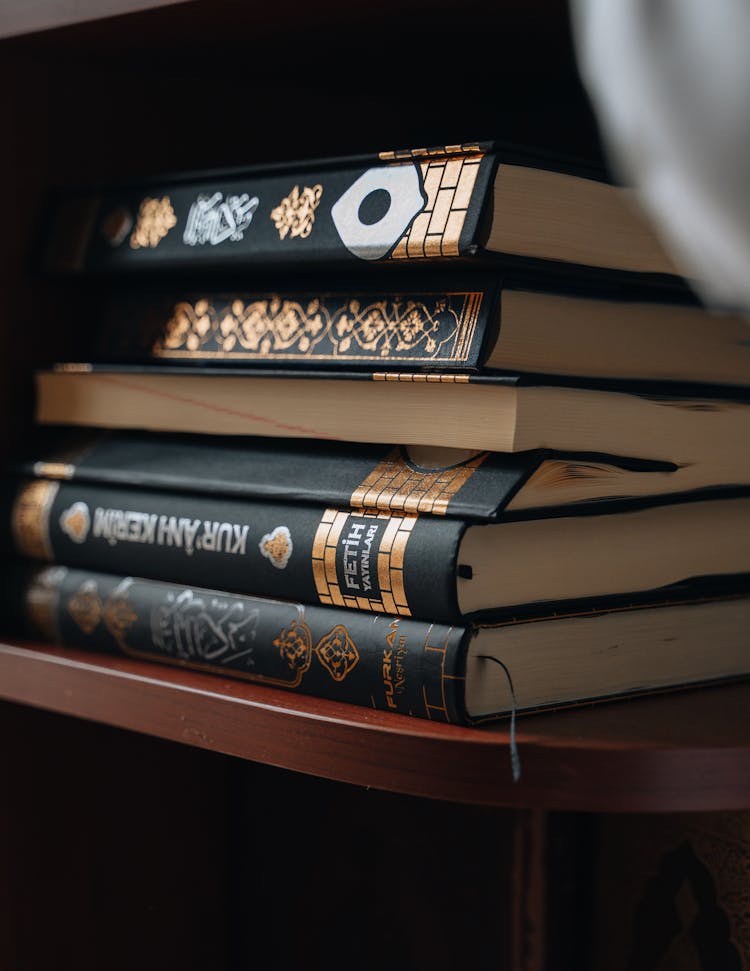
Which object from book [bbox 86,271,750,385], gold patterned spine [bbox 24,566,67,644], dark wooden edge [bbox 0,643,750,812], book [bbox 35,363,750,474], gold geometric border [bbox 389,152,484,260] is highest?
gold geometric border [bbox 389,152,484,260]

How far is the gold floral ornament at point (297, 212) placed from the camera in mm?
491

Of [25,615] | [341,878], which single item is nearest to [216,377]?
[25,615]

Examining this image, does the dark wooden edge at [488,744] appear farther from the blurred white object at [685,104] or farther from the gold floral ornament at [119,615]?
the blurred white object at [685,104]

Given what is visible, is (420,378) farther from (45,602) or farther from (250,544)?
(45,602)

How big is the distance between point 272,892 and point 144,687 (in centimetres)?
27

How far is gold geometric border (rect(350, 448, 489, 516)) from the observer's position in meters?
0.45

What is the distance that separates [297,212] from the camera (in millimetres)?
497

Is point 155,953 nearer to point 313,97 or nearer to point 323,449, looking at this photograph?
point 323,449

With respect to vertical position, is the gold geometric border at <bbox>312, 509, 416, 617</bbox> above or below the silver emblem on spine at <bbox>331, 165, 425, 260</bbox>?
below

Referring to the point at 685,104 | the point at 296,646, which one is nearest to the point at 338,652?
the point at 296,646

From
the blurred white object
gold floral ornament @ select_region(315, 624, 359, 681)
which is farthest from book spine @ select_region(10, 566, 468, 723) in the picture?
the blurred white object

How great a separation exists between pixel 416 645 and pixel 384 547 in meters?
0.04

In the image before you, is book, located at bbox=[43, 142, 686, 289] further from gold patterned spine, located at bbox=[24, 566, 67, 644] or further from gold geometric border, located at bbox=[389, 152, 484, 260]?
gold patterned spine, located at bbox=[24, 566, 67, 644]

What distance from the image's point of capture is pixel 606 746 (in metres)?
0.42
